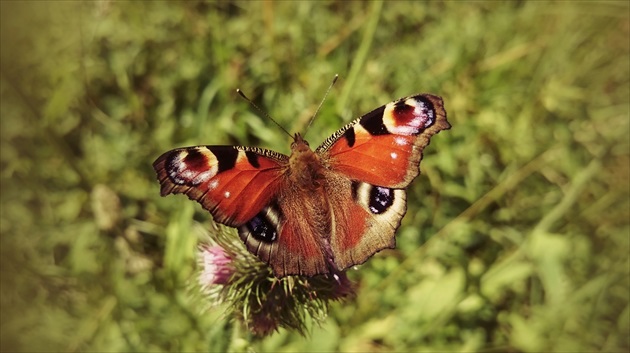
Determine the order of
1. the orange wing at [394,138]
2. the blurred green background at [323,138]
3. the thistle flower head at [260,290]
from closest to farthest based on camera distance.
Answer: the orange wing at [394,138], the thistle flower head at [260,290], the blurred green background at [323,138]

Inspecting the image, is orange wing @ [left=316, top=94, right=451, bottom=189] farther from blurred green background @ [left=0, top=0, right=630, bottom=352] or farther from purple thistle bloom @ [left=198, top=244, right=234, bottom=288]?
blurred green background @ [left=0, top=0, right=630, bottom=352]

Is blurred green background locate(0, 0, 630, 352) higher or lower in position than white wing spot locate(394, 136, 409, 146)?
lower

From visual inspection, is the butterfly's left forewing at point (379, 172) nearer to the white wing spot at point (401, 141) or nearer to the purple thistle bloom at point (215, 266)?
the white wing spot at point (401, 141)

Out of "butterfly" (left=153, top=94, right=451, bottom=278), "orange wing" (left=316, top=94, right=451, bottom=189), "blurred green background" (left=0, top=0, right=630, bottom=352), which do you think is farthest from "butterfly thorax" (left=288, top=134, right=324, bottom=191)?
"blurred green background" (left=0, top=0, right=630, bottom=352)

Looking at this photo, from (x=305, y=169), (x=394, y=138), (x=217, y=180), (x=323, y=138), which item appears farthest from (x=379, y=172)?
(x=323, y=138)

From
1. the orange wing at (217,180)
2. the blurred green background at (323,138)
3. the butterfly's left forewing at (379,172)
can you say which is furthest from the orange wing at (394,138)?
the blurred green background at (323,138)

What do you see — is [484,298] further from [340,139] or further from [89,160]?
[89,160]
